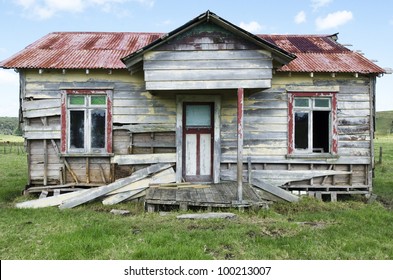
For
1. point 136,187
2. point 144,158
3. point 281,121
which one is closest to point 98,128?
point 144,158

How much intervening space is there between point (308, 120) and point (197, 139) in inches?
137

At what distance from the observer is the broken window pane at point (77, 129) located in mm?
10438

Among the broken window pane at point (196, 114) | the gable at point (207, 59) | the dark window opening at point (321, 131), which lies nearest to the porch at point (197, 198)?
the broken window pane at point (196, 114)

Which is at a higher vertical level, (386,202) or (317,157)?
(317,157)

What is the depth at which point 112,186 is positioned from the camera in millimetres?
9492

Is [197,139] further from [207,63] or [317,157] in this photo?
[317,157]

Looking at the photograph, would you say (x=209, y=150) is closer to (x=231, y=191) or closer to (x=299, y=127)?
(x=231, y=191)

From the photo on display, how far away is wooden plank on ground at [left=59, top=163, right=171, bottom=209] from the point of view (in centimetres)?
901

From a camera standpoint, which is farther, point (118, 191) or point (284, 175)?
point (284, 175)

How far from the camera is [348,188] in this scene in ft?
34.6

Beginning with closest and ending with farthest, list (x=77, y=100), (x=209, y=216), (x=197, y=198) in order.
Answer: (x=209, y=216), (x=197, y=198), (x=77, y=100)

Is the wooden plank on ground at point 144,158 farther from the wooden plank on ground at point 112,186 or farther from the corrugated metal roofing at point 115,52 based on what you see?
the corrugated metal roofing at point 115,52

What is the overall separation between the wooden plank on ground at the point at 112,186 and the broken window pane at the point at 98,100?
2.41 m

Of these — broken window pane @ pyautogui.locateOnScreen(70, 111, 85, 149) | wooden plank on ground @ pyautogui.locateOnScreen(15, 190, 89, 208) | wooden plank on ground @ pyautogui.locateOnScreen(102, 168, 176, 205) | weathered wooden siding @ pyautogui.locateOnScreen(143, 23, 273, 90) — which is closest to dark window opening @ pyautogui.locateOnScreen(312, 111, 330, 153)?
weathered wooden siding @ pyautogui.locateOnScreen(143, 23, 273, 90)
